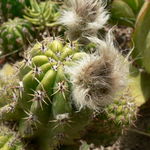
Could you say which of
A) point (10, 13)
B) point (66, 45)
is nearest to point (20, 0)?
point (10, 13)

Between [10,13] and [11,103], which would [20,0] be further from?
[11,103]

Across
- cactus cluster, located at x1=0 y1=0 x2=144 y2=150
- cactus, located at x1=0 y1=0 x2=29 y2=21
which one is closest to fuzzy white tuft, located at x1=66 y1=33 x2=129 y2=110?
cactus cluster, located at x1=0 y1=0 x2=144 y2=150

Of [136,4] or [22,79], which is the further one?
[136,4]

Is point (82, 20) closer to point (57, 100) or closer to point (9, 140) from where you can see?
point (57, 100)

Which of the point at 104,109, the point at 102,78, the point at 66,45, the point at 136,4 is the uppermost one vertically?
the point at 136,4

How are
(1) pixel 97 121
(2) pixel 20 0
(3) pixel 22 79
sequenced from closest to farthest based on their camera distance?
(3) pixel 22 79
(1) pixel 97 121
(2) pixel 20 0

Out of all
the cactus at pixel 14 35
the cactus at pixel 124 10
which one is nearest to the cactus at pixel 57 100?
the cactus at pixel 14 35

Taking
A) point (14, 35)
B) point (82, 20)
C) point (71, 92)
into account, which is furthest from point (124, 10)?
point (71, 92)

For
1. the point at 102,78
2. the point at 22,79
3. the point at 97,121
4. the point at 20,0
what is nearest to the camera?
the point at 102,78
